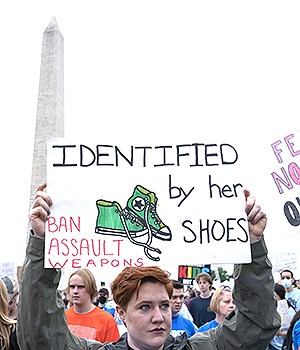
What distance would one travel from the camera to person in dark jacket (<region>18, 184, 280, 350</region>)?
2406 millimetres

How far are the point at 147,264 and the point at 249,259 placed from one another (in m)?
0.45

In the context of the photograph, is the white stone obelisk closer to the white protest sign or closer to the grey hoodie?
the white protest sign

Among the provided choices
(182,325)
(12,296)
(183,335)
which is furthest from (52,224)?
(182,325)

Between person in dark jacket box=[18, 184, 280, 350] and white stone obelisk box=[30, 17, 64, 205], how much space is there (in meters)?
13.1

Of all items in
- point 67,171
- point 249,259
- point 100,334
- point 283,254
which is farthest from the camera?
point 283,254

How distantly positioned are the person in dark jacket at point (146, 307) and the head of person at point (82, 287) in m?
2.37

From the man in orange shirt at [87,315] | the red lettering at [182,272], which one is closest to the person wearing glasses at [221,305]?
the man in orange shirt at [87,315]

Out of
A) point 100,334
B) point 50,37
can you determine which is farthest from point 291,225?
point 50,37

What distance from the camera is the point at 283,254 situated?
9.15 metres

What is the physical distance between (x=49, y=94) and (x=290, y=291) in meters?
9.35

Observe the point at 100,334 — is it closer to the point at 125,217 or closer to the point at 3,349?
the point at 3,349

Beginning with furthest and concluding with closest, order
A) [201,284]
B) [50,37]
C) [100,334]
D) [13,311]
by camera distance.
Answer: [50,37], [201,284], [100,334], [13,311]

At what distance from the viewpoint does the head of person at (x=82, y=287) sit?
4957mm

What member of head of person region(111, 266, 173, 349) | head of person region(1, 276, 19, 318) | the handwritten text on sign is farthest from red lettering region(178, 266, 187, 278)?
head of person region(111, 266, 173, 349)
